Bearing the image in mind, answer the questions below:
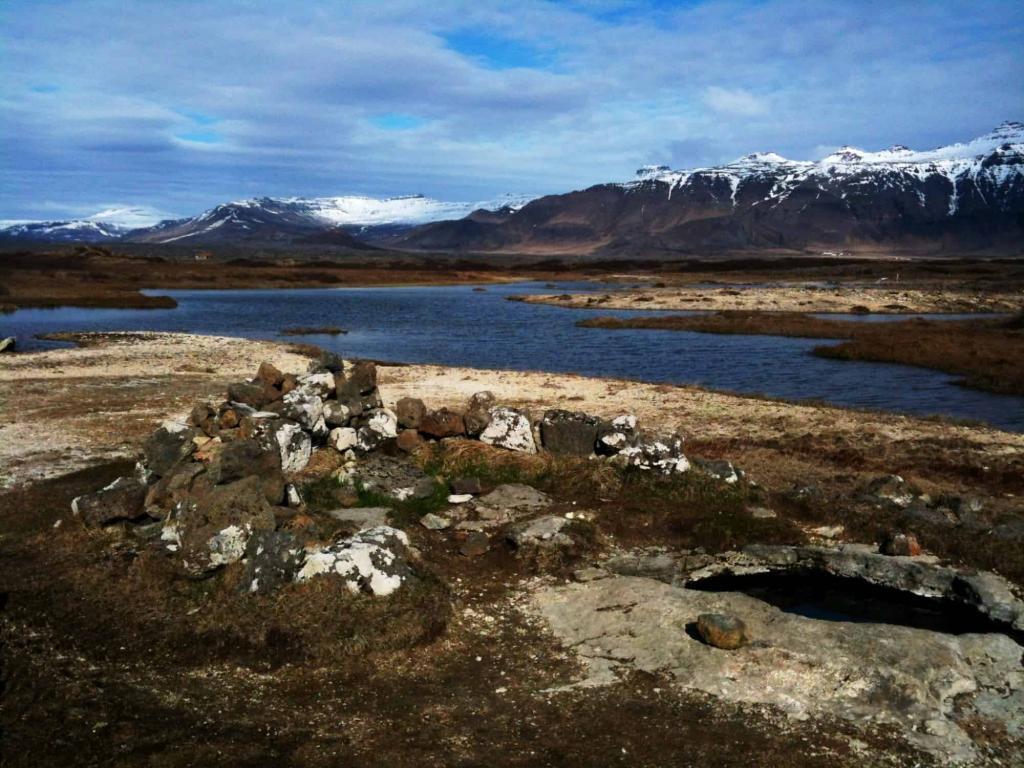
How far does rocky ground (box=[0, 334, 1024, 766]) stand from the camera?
22.6 ft

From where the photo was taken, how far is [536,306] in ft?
233

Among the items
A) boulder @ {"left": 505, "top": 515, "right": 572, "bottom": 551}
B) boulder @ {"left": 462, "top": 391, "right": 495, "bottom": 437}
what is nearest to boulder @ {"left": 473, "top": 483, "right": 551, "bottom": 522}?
boulder @ {"left": 505, "top": 515, "right": 572, "bottom": 551}

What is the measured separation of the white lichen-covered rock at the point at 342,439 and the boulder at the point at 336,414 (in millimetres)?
181

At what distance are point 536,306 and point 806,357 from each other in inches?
1433

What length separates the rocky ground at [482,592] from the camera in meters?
6.89

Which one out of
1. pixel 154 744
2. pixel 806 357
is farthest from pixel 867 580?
pixel 806 357

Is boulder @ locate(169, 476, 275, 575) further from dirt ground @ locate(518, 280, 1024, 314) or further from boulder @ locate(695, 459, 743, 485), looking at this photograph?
dirt ground @ locate(518, 280, 1024, 314)

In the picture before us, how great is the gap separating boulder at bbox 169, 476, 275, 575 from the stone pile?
0.01 metres

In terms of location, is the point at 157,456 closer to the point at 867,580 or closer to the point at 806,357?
the point at 867,580

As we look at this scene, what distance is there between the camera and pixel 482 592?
996cm

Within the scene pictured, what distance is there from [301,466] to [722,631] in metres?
8.54

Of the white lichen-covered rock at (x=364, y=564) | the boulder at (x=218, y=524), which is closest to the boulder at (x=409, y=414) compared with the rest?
the boulder at (x=218, y=524)

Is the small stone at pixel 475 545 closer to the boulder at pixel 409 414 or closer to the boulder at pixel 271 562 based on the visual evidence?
the boulder at pixel 271 562

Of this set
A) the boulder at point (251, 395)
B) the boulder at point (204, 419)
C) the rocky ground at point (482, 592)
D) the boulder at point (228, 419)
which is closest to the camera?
the rocky ground at point (482, 592)
